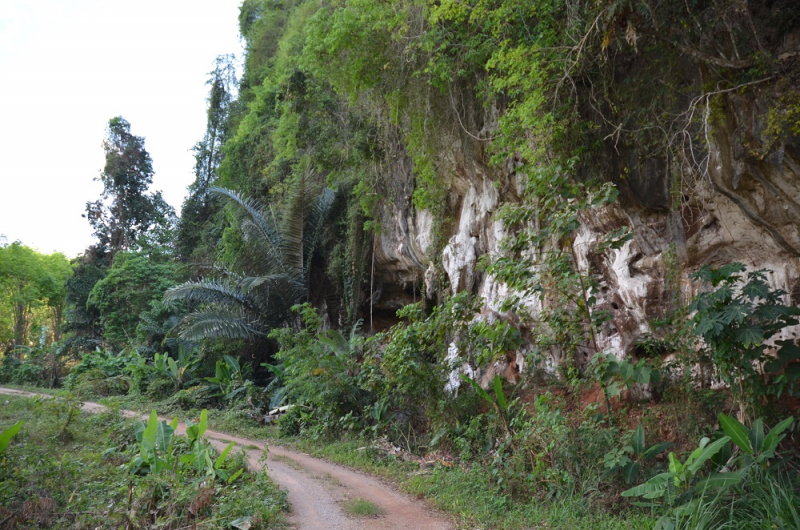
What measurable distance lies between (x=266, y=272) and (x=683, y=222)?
11.0 metres

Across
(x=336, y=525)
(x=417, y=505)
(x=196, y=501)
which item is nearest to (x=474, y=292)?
(x=417, y=505)

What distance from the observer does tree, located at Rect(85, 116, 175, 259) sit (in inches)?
1131

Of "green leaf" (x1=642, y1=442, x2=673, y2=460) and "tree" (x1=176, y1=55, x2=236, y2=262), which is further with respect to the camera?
"tree" (x1=176, y1=55, x2=236, y2=262)

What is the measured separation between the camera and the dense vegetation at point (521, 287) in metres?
5.25

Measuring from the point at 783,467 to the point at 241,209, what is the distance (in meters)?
13.6

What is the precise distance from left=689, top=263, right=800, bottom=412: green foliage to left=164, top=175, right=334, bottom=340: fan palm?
36.7ft

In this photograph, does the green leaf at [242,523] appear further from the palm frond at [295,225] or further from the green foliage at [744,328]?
the palm frond at [295,225]

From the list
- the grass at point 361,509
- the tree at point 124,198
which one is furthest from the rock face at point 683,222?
the tree at point 124,198

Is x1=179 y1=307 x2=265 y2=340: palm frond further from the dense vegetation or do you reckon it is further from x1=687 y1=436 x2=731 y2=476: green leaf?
x1=687 y1=436 x2=731 y2=476: green leaf

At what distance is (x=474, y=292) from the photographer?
34.6 feet

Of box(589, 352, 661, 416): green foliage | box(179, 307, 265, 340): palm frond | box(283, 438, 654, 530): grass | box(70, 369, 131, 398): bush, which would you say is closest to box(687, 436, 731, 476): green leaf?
box(283, 438, 654, 530): grass

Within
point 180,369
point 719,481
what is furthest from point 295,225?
point 719,481

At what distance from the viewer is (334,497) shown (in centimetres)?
648

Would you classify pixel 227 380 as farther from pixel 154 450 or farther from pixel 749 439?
pixel 749 439
